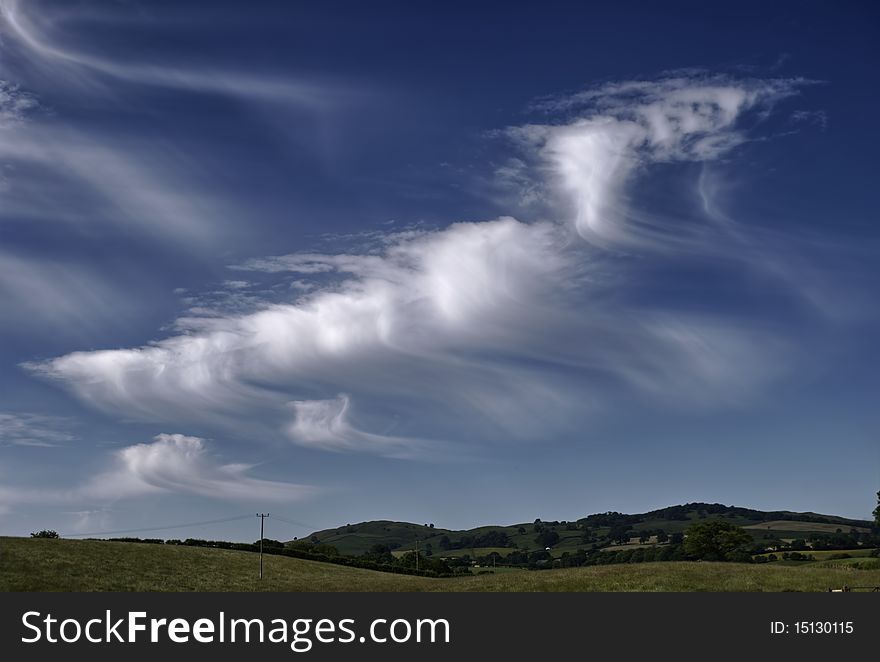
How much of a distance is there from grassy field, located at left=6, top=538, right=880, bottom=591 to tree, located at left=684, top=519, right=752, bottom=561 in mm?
58237

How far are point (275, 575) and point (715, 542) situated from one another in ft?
283

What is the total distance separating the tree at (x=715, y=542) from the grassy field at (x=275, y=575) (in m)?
58.2

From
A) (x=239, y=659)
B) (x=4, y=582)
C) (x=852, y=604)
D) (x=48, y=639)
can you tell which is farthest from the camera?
(x=4, y=582)

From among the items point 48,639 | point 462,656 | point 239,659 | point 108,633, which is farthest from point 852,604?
point 48,639

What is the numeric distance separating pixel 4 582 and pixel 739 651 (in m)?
66.9

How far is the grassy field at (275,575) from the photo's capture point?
7062 centimetres

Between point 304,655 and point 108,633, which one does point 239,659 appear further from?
point 108,633

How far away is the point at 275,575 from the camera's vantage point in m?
99.8

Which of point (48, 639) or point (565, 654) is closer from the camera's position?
point (565, 654)

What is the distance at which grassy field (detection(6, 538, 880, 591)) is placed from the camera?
70625 millimetres

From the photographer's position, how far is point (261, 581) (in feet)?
→ 309

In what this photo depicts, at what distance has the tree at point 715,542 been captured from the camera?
14438 centimetres

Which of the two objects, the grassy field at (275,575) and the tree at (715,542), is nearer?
the grassy field at (275,575)

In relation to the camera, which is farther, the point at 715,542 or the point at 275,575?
the point at 715,542
